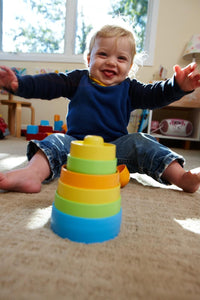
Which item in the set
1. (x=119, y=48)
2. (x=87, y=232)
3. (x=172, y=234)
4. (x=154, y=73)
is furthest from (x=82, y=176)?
(x=154, y=73)

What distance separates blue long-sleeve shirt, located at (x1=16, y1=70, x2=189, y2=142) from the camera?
0.82 metres

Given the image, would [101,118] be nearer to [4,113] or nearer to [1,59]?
[4,113]

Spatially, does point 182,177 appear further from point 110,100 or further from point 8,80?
point 8,80

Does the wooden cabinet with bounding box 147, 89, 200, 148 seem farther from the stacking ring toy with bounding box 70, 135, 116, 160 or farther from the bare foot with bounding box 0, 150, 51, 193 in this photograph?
the stacking ring toy with bounding box 70, 135, 116, 160

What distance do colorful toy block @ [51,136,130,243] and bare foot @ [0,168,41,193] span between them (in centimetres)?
21

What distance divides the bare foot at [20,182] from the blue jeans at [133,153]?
0.29 feet

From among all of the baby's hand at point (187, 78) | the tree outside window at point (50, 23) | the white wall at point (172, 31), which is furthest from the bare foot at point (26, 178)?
the tree outside window at point (50, 23)

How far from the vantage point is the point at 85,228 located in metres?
0.35

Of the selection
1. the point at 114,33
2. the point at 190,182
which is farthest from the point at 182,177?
the point at 114,33

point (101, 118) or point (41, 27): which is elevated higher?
point (41, 27)

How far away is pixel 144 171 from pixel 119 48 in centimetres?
44

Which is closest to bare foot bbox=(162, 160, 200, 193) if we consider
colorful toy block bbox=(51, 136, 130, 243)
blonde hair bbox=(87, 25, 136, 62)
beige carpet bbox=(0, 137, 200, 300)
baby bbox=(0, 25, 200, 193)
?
baby bbox=(0, 25, 200, 193)

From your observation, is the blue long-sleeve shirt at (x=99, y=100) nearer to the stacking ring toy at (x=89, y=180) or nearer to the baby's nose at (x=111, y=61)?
the baby's nose at (x=111, y=61)

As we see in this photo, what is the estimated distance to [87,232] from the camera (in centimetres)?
35
